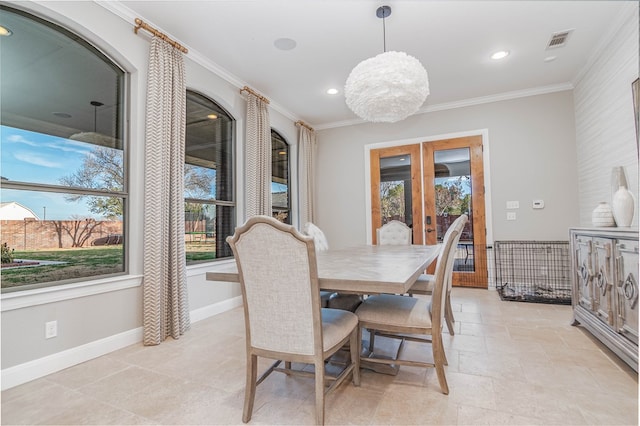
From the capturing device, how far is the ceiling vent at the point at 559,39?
10.2 feet

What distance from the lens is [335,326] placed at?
1672mm

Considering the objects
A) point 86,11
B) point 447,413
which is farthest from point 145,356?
point 86,11

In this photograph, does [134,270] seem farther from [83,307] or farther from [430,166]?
[430,166]

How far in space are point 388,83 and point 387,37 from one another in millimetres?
1162

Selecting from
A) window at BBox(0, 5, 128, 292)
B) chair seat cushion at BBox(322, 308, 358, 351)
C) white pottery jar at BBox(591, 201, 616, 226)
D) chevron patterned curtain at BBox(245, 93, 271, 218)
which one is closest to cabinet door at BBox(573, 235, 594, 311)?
white pottery jar at BBox(591, 201, 616, 226)

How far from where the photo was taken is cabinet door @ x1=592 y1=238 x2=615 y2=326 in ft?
7.36

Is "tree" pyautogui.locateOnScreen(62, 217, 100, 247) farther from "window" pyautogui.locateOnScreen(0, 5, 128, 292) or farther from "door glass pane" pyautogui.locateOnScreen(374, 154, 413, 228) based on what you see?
"door glass pane" pyautogui.locateOnScreen(374, 154, 413, 228)

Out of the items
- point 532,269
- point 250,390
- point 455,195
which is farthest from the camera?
point 455,195

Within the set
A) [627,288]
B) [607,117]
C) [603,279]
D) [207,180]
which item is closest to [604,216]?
[603,279]

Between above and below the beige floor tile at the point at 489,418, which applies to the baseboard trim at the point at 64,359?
above

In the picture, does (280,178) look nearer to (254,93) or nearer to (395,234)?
(254,93)

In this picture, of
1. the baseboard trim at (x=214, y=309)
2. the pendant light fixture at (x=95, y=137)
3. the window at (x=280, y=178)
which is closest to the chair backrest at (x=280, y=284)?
the pendant light fixture at (x=95, y=137)

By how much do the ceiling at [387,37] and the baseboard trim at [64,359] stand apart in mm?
2748

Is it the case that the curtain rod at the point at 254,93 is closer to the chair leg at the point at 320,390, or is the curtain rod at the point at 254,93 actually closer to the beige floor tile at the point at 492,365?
the chair leg at the point at 320,390
